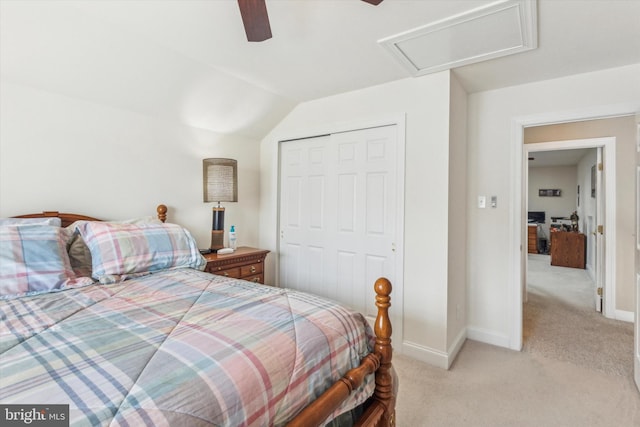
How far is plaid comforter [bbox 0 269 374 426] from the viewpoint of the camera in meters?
0.69

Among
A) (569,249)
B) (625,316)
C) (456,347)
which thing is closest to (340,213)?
(456,347)

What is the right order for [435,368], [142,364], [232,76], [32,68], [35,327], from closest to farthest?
[142,364], [35,327], [32,68], [435,368], [232,76]

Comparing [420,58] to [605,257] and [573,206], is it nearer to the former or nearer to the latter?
[605,257]

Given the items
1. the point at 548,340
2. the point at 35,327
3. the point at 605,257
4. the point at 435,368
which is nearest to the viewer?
the point at 35,327

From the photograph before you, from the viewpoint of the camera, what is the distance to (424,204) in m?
2.49

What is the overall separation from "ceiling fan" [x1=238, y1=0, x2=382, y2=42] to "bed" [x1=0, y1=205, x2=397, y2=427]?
1160mm

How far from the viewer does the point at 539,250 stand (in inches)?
303

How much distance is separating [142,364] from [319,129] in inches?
104

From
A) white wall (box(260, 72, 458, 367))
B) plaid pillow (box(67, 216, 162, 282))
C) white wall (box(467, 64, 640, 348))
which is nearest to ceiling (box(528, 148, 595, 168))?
white wall (box(467, 64, 640, 348))

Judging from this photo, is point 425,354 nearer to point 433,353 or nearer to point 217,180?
point 433,353

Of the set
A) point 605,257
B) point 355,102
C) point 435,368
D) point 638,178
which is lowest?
point 435,368

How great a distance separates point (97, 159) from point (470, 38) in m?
2.70

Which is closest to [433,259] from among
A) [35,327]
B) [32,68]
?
[35,327]

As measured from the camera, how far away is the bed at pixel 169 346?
2.34 ft
